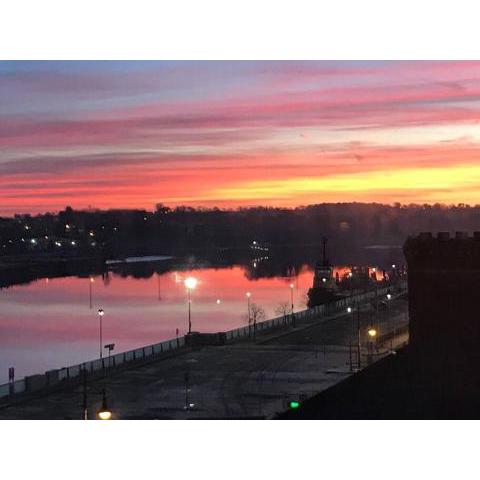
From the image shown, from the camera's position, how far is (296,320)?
117 ft

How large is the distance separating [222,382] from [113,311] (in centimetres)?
2707

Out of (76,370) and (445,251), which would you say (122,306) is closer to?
(76,370)

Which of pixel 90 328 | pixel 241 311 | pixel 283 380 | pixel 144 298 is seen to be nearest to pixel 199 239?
pixel 144 298

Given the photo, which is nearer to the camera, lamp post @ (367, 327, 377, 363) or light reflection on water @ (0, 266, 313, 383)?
lamp post @ (367, 327, 377, 363)

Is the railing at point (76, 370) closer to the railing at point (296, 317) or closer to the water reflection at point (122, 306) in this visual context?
the railing at point (296, 317)

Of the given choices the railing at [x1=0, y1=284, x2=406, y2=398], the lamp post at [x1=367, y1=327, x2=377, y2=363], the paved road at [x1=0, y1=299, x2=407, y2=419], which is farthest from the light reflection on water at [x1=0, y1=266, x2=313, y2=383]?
the lamp post at [x1=367, y1=327, x2=377, y2=363]

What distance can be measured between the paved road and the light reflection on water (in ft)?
20.3

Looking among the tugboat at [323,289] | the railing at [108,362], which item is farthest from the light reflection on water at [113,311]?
the railing at [108,362]

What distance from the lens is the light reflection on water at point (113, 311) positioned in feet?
110

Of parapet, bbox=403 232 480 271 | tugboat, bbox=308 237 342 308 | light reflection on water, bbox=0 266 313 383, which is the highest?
parapet, bbox=403 232 480 271

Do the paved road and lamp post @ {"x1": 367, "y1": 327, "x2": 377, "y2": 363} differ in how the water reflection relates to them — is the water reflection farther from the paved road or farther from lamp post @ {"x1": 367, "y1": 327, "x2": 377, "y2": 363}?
lamp post @ {"x1": 367, "y1": 327, "x2": 377, "y2": 363}

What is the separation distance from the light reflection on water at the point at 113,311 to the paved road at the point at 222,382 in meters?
6.20

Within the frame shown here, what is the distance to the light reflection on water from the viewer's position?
110 feet

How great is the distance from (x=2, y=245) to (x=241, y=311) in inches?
2505
